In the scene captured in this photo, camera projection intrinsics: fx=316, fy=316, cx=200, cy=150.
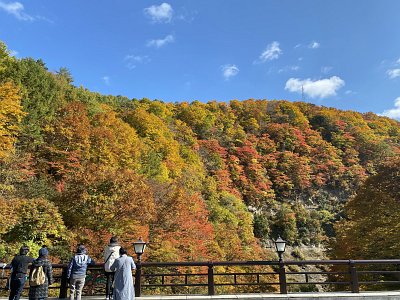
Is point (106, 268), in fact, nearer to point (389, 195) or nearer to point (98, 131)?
point (98, 131)

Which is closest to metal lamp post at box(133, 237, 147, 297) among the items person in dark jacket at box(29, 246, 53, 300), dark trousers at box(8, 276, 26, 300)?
person in dark jacket at box(29, 246, 53, 300)

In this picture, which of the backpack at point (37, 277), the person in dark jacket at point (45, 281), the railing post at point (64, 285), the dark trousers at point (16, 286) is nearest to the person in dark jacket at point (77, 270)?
the person in dark jacket at point (45, 281)

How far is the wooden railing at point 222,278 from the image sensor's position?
30.8 ft

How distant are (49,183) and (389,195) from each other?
22.9 m

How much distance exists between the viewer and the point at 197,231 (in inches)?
835

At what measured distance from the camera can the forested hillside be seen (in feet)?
51.9

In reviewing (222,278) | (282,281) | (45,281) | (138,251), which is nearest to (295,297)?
(282,281)

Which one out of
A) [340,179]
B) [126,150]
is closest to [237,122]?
[340,179]

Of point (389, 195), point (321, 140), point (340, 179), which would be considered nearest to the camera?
point (389, 195)

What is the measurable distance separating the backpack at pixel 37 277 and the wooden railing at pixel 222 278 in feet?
4.90

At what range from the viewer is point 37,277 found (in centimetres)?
755

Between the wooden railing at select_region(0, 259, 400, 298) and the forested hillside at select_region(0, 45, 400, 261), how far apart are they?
123 centimetres

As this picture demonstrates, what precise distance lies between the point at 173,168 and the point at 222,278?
1486cm

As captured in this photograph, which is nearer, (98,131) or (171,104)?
(98,131)
